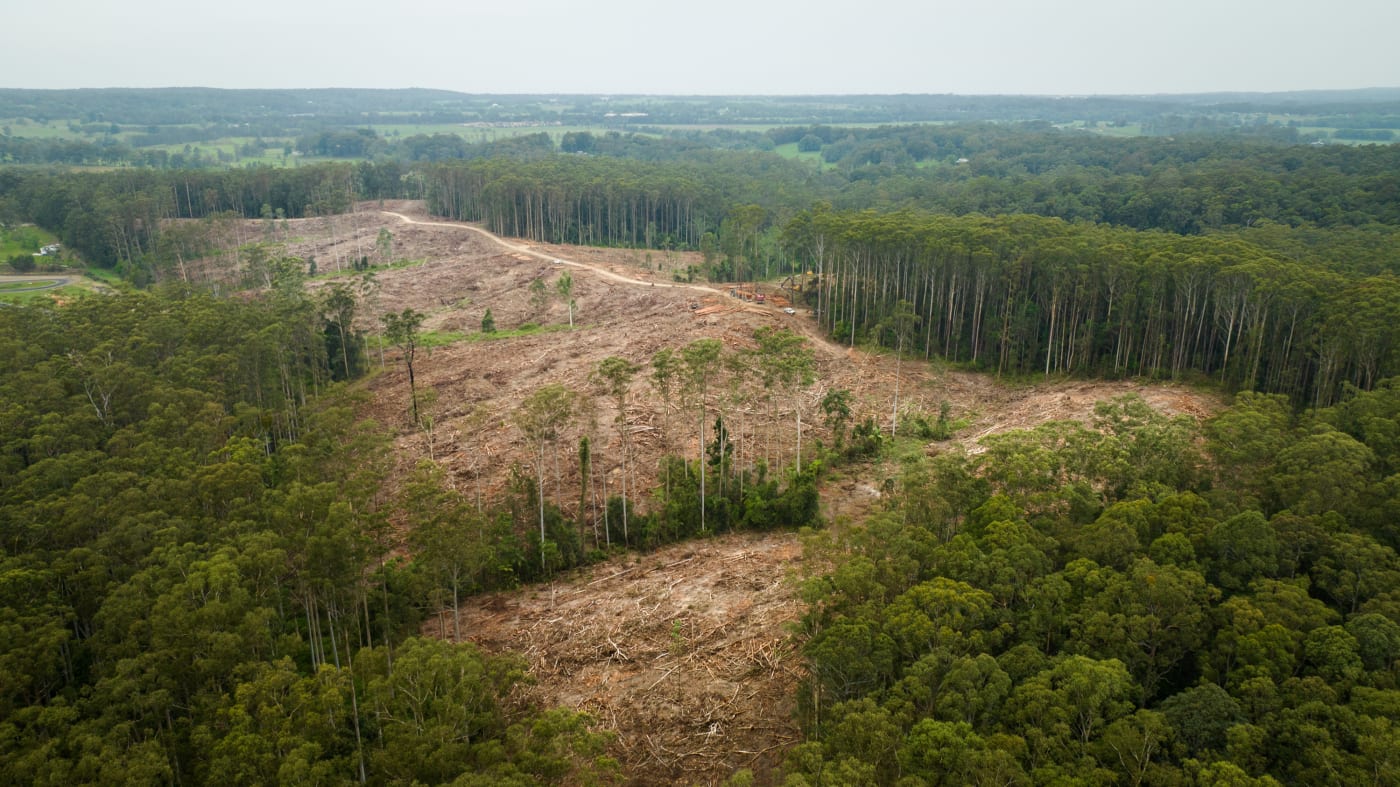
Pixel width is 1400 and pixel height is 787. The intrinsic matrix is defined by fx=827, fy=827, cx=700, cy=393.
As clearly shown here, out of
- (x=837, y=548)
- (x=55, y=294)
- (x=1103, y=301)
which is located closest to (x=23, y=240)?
(x=55, y=294)

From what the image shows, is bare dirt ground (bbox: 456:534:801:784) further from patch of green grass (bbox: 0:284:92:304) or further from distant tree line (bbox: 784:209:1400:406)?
patch of green grass (bbox: 0:284:92:304)

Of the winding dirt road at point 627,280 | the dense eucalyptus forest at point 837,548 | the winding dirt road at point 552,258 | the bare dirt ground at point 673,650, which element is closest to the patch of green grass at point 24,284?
the dense eucalyptus forest at point 837,548

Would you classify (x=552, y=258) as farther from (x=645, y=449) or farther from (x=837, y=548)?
(x=837, y=548)

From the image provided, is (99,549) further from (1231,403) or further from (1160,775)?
(1231,403)

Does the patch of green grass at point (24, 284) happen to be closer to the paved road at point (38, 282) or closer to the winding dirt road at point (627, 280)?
the paved road at point (38, 282)

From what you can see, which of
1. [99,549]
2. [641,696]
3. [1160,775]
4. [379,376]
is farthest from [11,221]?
[1160,775]

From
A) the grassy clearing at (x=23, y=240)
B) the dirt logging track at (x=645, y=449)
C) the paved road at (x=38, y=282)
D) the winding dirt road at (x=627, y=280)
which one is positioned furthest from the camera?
the grassy clearing at (x=23, y=240)
